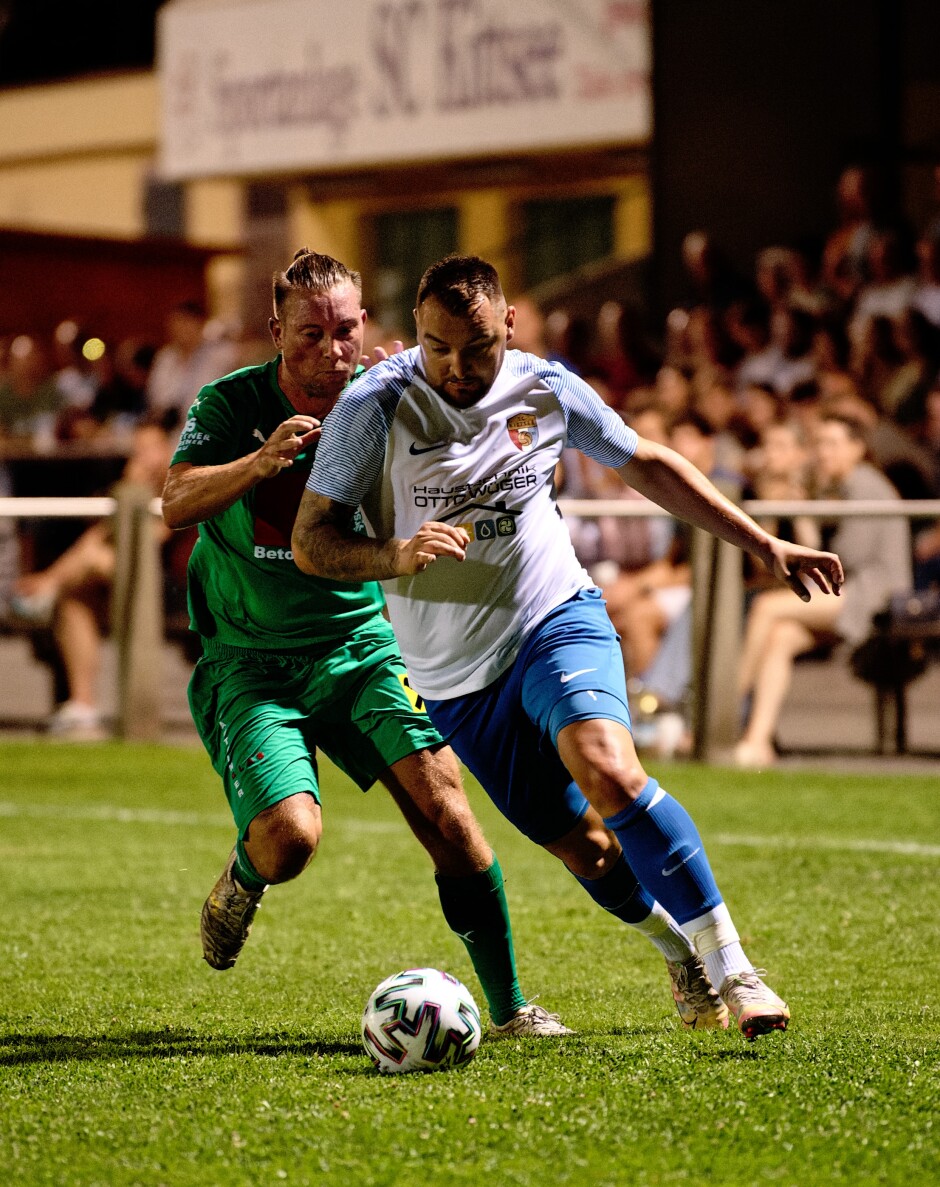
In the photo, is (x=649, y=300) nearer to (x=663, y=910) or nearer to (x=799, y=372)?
(x=799, y=372)

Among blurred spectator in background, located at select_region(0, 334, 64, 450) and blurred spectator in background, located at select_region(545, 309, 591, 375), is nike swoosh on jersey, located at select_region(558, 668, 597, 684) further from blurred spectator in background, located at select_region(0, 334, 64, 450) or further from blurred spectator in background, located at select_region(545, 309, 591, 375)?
blurred spectator in background, located at select_region(0, 334, 64, 450)

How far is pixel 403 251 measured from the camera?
25938 mm

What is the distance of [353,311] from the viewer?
5.22m

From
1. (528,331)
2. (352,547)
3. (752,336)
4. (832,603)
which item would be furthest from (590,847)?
(528,331)

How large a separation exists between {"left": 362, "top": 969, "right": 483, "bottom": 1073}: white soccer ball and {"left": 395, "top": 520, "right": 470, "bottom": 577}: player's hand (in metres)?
1.05

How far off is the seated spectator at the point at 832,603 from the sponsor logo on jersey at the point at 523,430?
5673 mm

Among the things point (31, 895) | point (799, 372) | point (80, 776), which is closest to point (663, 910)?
point (31, 895)

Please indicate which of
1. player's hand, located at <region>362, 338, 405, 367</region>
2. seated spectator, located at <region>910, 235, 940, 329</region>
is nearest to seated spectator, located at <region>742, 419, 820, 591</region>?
seated spectator, located at <region>910, 235, 940, 329</region>

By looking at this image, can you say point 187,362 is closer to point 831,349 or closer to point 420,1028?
point 831,349

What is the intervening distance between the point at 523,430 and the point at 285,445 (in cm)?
64

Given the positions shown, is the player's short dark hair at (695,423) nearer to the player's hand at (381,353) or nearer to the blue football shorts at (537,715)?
the player's hand at (381,353)

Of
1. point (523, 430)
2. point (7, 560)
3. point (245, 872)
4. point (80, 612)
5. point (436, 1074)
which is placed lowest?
point (80, 612)

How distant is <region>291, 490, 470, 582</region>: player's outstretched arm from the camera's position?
14.8 ft

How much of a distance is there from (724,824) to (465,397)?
4.51 meters
